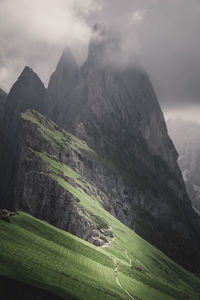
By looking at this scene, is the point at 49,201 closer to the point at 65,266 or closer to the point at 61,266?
the point at 65,266

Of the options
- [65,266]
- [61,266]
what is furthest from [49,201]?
[61,266]

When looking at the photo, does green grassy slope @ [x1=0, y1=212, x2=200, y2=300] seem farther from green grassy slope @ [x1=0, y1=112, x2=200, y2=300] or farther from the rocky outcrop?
the rocky outcrop

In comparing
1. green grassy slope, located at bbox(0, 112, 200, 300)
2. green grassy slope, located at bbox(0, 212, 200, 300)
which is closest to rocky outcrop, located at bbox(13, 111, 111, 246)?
green grassy slope, located at bbox(0, 112, 200, 300)

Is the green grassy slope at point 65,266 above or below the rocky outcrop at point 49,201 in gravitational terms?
below

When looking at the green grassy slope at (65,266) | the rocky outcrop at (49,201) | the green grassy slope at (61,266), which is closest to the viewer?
the green grassy slope at (61,266)

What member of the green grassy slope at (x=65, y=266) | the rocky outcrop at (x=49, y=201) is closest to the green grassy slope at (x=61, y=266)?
the green grassy slope at (x=65, y=266)

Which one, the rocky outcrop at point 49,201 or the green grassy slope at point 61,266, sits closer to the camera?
the green grassy slope at point 61,266

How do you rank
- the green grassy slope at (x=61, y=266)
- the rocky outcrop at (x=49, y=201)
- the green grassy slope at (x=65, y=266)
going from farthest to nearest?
the rocky outcrop at (x=49, y=201) < the green grassy slope at (x=65, y=266) < the green grassy slope at (x=61, y=266)

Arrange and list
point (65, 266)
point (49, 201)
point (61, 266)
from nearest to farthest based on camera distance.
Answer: point (61, 266) < point (65, 266) < point (49, 201)

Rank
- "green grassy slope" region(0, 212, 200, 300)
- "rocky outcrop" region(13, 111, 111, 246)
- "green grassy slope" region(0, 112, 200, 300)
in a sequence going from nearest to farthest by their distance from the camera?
1. "green grassy slope" region(0, 212, 200, 300)
2. "green grassy slope" region(0, 112, 200, 300)
3. "rocky outcrop" region(13, 111, 111, 246)

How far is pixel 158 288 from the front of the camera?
4592 inches

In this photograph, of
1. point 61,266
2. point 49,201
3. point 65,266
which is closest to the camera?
point 61,266

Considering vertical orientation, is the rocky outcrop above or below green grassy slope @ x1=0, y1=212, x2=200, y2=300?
above

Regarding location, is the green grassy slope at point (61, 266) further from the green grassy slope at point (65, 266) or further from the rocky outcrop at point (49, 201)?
the rocky outcrop at point (49, 201)
